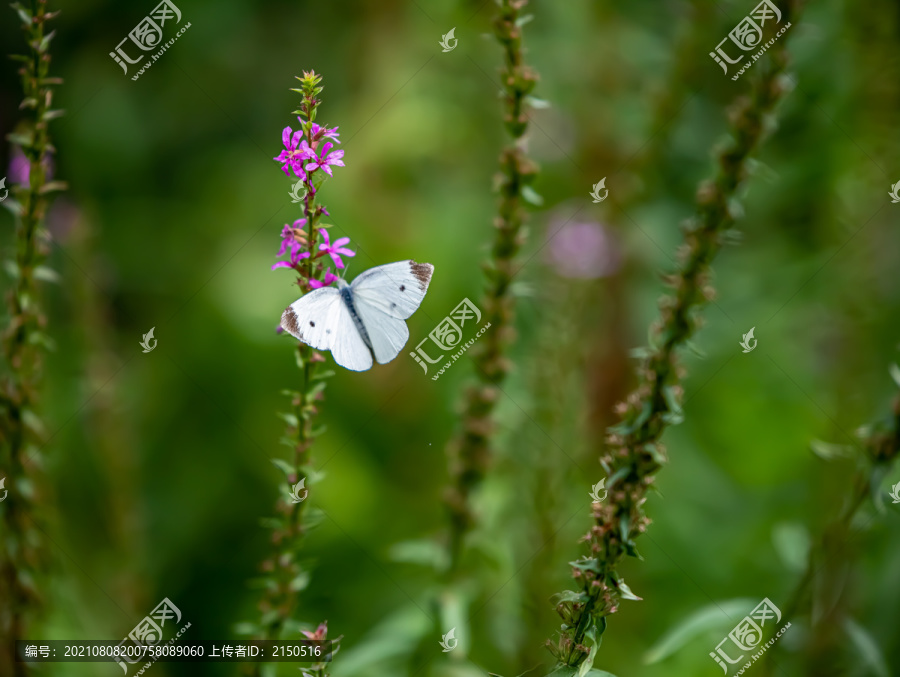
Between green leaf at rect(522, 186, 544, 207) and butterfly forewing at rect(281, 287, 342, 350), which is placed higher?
green leaf at rect(522, 186, 544, 207)

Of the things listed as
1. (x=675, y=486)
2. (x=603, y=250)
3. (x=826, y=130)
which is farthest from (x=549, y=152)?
(x=675, y=486)

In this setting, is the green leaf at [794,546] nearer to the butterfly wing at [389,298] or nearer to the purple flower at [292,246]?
the butterfly wing at [389,298]

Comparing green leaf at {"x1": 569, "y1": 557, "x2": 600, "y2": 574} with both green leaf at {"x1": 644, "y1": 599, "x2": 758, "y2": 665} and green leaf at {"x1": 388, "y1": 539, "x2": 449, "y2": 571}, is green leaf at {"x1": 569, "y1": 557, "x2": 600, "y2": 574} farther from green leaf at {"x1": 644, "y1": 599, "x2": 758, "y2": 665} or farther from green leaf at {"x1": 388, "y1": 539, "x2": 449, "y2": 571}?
green leaf at {"x1": 388, "y1": 539, "x2": 449, "y2": 571}

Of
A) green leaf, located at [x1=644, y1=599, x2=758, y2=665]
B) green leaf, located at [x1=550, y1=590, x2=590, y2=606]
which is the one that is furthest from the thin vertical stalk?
green leaf, located at [x1=644, y1=599, x2=758, y2=665]

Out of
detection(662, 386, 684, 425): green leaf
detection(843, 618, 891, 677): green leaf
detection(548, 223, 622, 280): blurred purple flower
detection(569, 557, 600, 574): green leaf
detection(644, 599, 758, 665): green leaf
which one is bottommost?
detection(843, 618, 891, 677): green leaf

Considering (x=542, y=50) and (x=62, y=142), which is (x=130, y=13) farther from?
(x=542, y=50)

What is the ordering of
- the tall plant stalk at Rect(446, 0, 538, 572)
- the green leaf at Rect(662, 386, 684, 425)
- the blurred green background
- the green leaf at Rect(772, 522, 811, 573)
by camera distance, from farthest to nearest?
the blurred green background < the green leaf at Rect(772, 522, 811, 573) < the tall plant stalk at Rect(446, 0, 538, 572) < the green leaf at Rect(662, 386, 684, 425)

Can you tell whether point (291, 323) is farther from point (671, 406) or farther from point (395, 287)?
point (671, 406)
